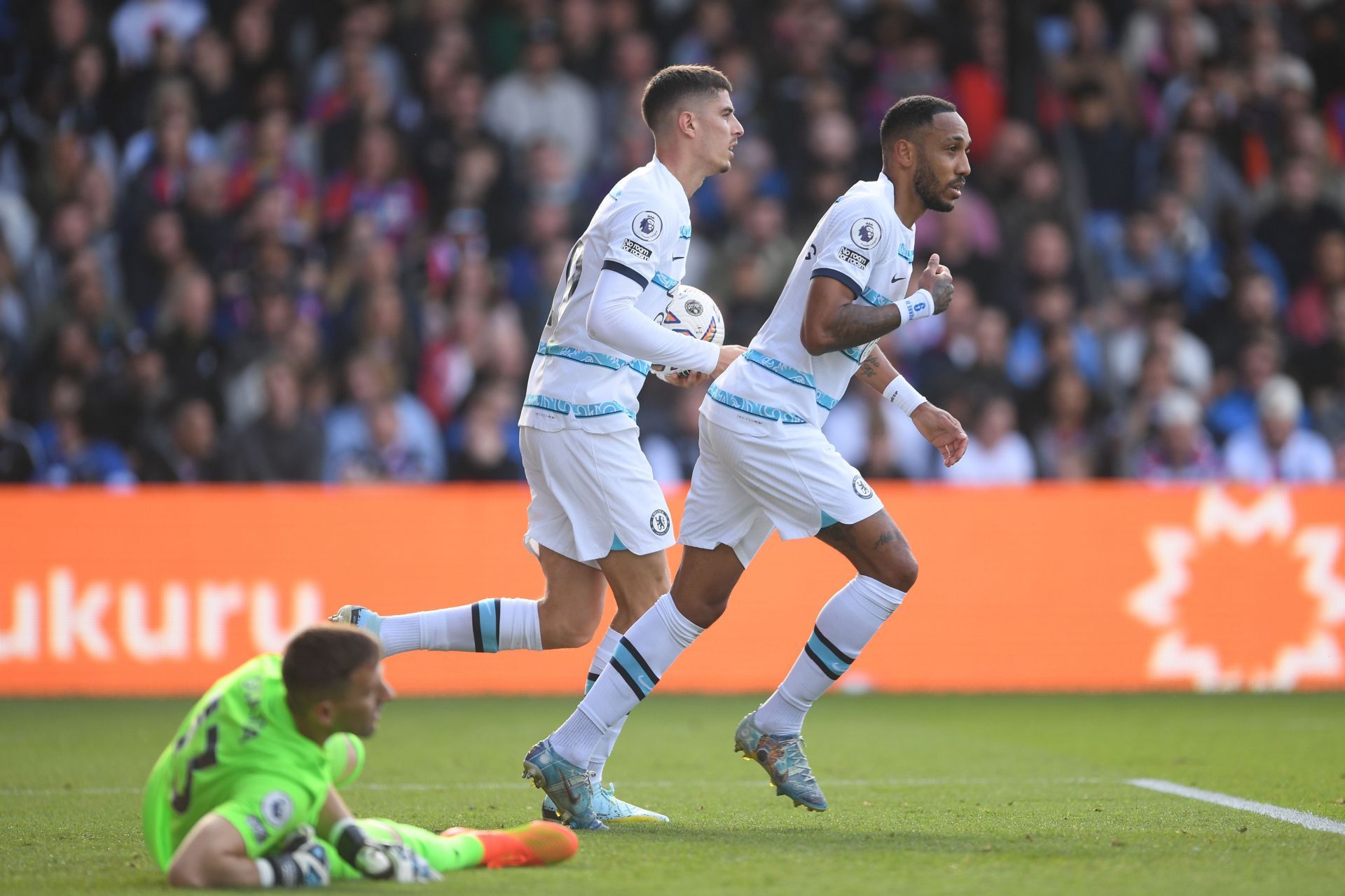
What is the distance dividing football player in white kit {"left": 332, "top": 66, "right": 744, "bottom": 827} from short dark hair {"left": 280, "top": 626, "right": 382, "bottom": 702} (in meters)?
1.34

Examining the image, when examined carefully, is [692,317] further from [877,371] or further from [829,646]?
[829,646]

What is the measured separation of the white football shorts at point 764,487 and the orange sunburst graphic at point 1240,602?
6.14 metres

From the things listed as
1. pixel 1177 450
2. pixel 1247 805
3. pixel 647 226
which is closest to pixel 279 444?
pixel 1177 450

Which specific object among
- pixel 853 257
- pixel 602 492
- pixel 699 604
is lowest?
pixel 699 604

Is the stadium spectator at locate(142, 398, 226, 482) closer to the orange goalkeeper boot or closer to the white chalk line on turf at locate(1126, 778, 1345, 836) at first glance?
the white chalk line on turf at locate(1126, 778, 1345, 836)

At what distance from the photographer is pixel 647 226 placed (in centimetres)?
554

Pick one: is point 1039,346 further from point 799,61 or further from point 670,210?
point 670,210

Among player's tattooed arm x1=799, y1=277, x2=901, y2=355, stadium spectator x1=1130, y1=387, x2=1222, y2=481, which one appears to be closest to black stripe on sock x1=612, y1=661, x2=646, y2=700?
player's tattooed arm x1=799, y1=277, x2=901, y2=355

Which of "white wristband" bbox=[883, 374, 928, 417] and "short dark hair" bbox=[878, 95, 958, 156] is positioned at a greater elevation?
"short dark hair" bbox=[878, 95, 958, 156]

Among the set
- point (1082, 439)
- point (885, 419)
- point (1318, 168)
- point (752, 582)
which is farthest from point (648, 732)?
point (1318, 168)

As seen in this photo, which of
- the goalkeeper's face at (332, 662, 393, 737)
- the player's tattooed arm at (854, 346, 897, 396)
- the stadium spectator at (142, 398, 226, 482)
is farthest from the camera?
the stadium spectator at (142, 398, 226, 482)

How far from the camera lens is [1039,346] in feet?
42.9

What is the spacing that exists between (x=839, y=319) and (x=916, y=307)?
254 mm

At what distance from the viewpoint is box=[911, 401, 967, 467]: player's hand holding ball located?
558 centimetres
